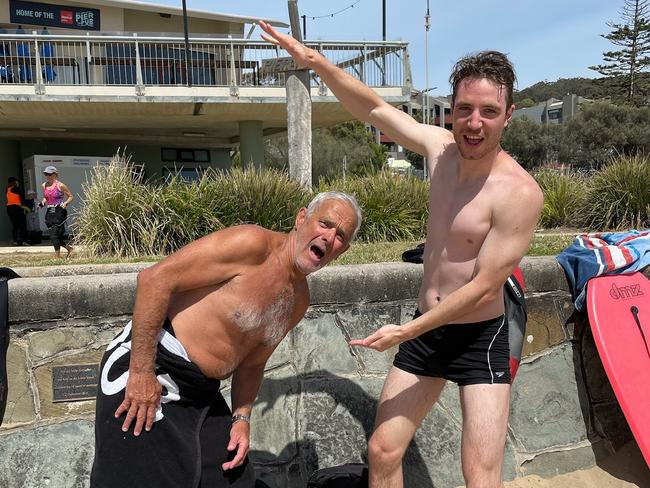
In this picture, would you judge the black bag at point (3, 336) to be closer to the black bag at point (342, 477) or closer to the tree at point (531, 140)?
the black bag at point (342, 477)

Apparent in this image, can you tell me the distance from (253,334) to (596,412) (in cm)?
274

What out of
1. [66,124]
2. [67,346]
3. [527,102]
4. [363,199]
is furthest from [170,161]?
[527,102]

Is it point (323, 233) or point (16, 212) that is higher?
point (323, 233)

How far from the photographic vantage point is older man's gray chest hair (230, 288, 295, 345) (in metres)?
2.46

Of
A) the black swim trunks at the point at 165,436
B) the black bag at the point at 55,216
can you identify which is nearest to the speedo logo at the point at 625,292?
the black swim trunks at the point at 165,436

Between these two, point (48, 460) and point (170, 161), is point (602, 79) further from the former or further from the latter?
point (48, 460)

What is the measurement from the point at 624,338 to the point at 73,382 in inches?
134

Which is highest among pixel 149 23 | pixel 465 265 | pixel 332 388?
pixel 149 23

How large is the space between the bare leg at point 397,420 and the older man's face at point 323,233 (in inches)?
28.7

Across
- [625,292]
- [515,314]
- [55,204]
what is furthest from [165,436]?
[55,204]

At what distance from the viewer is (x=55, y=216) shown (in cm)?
984

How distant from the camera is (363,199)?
8625mm

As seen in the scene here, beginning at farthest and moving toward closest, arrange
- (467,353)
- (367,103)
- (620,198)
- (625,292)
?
(620,198) → (625,292) → (367,103) → (467,353)

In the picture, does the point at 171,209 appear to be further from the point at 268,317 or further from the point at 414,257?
the point at 268,317
